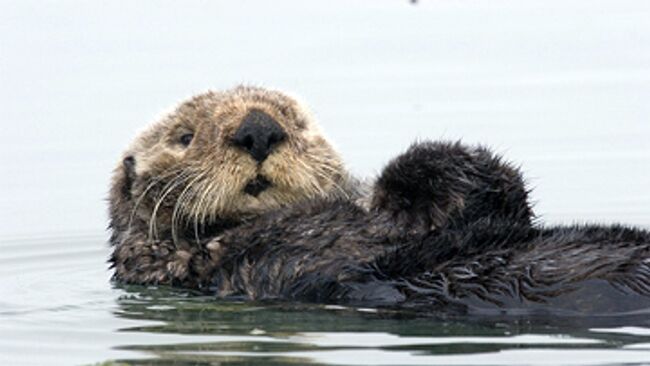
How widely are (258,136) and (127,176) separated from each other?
101cm

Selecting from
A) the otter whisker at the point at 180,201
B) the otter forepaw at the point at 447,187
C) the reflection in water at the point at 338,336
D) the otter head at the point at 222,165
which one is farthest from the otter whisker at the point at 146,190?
the otter forepaw at the point at 447,187

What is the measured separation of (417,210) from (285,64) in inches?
299

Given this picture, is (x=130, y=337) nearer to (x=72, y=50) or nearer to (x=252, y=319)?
(x=252, y=319)

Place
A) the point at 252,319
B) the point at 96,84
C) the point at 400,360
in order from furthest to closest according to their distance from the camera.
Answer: the point at 96,84
the point at 252,319
the point at 400,360

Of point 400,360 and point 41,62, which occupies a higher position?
point 41,62

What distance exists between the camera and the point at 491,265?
263 inches

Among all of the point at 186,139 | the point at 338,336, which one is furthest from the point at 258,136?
the point at 338,336

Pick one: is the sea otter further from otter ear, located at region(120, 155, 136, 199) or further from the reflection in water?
the reflection in water

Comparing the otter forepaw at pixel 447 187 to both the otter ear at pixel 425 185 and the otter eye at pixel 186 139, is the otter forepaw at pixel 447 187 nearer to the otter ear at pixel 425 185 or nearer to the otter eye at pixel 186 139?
the otter ear at pixel 425 185

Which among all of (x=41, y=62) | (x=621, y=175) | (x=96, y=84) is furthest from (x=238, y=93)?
(x=41, y=62)

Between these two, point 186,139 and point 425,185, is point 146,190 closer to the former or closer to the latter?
point 186,139

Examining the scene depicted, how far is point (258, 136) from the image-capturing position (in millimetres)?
7320

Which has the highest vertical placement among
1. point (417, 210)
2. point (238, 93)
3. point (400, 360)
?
point (238, 93)

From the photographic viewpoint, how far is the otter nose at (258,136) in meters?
7.32
